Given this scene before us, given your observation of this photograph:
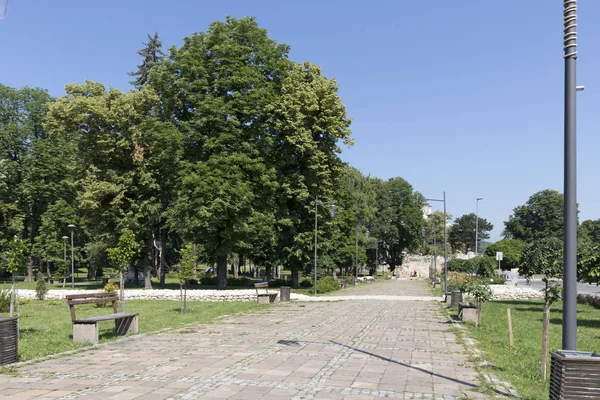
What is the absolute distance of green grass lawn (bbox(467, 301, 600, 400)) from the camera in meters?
7.99

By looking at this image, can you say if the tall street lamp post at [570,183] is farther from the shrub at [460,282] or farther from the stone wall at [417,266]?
the stone wall at [417,266]

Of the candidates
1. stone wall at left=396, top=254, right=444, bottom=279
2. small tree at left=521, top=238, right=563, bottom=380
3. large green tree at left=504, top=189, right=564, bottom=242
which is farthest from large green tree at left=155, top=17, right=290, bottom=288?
large green tree at left=504, top=189, right=564, bottom=242

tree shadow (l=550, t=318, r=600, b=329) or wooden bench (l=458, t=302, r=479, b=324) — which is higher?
wooden bench (l=458, t=302, r=479, b=324)

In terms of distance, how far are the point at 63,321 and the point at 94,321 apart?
20.1ft

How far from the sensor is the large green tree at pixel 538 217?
96.2m

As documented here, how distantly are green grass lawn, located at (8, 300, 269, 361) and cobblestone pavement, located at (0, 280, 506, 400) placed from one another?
2.75 feet

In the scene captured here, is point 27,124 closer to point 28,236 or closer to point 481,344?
point 28,236

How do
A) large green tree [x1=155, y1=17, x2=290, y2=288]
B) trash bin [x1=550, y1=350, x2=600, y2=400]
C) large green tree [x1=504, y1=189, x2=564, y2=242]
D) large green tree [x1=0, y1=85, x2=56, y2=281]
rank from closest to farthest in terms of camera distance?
trash bin [x1=550, y1=350, x2=600, y2=400] < large green tree [x1=155, y1=17, x2=290, y2=288] < large green tree [x1=0, y1=85, x2=56, y2=281] < large green tree [x1=504, y1=189, x2=564, y2=242]

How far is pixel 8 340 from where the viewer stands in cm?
856

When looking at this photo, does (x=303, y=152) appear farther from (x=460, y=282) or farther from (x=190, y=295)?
(x=460, y=282)

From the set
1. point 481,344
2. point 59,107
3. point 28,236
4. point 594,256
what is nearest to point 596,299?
point 594,256

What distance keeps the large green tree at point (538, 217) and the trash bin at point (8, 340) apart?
9853 centimetres

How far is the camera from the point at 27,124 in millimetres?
44781

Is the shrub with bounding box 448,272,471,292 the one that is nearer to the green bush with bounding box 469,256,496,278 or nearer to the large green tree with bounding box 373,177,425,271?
the green bush with bounding box 469,256,496,278
